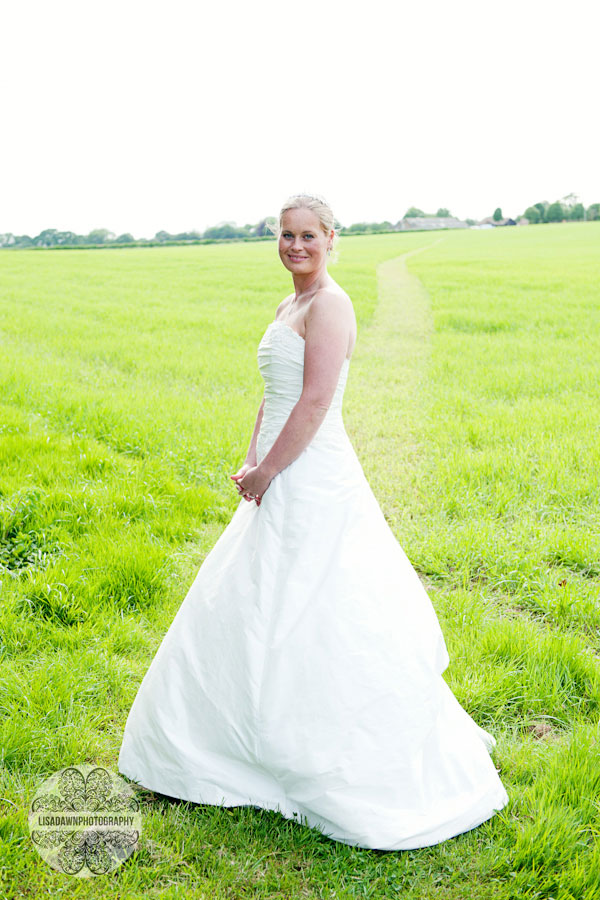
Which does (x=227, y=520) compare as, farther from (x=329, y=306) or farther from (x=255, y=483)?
(x=329, y=306)

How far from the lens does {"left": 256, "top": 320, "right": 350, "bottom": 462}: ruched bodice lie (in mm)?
3166

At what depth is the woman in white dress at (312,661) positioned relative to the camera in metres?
2.93

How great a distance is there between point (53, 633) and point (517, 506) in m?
4.12

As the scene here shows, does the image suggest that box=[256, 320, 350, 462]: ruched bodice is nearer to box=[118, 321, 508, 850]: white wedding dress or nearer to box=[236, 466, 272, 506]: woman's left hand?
box=[118, 321, 508, 850]: white wedding dress

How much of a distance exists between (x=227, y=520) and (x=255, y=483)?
3.08 meters

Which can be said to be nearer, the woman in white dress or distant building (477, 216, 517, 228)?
the woman in white dress

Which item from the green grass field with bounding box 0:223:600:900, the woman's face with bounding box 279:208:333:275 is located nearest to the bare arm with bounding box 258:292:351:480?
the woman's face with bounding box 279:208:333:275

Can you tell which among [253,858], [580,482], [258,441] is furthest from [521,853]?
[580,482]

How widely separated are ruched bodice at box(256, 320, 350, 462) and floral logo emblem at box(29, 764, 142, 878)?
1687 millimetres

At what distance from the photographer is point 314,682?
9.72 feet

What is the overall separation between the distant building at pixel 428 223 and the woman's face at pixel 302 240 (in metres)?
127

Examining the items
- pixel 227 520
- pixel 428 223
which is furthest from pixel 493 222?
pixel 227 520

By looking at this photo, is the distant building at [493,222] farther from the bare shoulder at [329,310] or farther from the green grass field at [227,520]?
the bare shoulder at [329,310]

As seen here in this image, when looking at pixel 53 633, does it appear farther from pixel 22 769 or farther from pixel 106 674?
pixel 22 769
